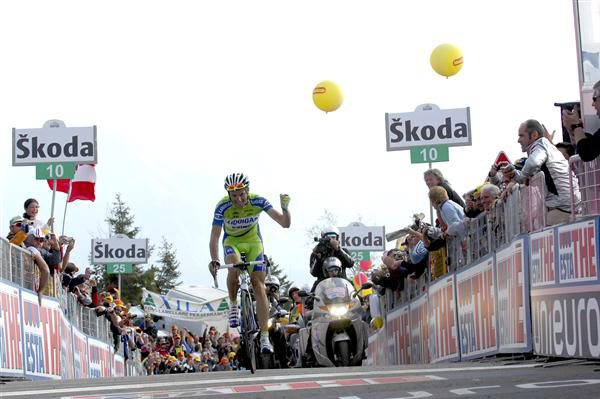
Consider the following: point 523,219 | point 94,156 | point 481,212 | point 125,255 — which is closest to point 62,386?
point 523,219

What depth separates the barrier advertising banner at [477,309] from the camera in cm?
1436

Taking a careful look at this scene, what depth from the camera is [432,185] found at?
17.0 m

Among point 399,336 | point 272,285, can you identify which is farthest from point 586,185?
point 399,336

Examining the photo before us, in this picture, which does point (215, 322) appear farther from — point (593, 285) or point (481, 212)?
point (593, 285)

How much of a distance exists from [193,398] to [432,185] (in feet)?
28.7

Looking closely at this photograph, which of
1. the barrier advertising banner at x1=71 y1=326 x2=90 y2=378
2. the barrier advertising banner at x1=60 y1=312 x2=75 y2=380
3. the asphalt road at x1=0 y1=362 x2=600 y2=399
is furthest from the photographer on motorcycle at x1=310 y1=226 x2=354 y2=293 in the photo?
the asphalt road at x1=0 y1=362 x2=600 y2=399

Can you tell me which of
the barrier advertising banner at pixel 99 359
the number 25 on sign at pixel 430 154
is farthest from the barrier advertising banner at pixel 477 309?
the barrier advertising banner at pixel 99 359

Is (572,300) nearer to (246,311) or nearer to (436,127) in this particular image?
(246,311)

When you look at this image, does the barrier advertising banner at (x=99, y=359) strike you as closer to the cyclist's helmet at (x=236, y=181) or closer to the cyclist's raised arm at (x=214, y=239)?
the cyclist's raised arm at (x=214, y=239)

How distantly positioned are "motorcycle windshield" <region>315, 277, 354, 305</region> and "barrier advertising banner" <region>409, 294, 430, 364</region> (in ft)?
3.63

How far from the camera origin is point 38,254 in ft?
59.6

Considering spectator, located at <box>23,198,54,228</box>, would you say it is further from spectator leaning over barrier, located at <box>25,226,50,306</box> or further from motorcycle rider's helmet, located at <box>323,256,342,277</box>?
motorcycle rider's helmet, located at <box>323,256,342,277</box>

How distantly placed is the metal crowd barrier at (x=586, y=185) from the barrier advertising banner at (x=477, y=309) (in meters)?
2.70

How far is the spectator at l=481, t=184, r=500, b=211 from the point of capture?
14797 millimetres
